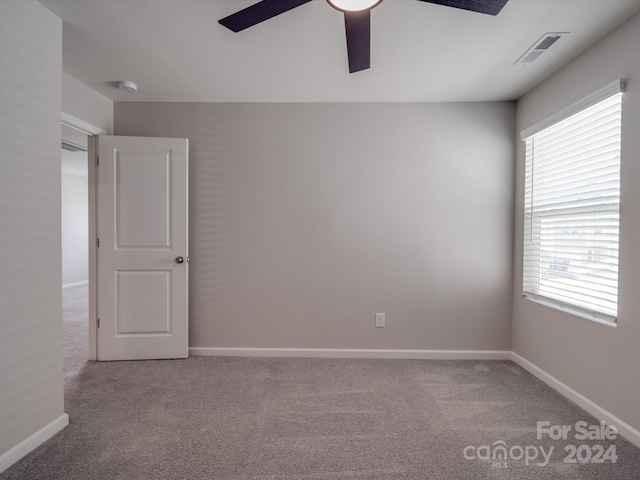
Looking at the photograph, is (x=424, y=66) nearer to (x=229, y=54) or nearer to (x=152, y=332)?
(x=229, y=54)

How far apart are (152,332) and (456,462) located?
2598 millimetres

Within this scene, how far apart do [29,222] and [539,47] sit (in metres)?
3.22

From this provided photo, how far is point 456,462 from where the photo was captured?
5.53ft

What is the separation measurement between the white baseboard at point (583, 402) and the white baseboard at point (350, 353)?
0.30 meters

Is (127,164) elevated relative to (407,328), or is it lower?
elevated

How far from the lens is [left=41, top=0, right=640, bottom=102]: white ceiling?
1.83m

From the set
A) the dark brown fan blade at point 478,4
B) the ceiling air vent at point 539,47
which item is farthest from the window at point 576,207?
the dark brown fan blade at point 478,4

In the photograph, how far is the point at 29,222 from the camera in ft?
5.78

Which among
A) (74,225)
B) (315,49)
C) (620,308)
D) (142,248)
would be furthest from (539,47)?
(74,225)

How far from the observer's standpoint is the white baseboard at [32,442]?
1633 millimetres

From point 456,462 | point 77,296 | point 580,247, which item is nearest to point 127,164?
point 456,462

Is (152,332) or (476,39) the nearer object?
(476,39)

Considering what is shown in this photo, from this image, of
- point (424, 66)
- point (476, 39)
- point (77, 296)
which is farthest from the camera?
point (77, 296)

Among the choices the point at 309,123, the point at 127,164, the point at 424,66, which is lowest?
the point at 127,164
